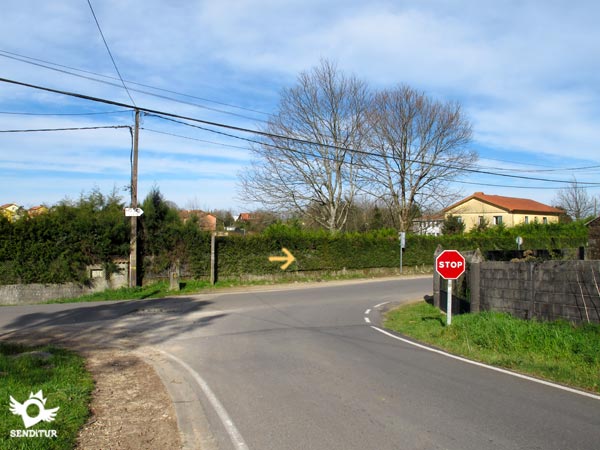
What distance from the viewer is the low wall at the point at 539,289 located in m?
9.70

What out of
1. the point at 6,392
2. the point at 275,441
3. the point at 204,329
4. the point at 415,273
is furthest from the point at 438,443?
the point at 415,273

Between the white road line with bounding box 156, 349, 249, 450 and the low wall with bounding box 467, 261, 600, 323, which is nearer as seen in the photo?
the white road line with bounding box 156, 349, 249, 450

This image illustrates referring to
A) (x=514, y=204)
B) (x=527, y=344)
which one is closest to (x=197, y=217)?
(x=527, y=344)

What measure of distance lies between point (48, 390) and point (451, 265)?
29.4 feet

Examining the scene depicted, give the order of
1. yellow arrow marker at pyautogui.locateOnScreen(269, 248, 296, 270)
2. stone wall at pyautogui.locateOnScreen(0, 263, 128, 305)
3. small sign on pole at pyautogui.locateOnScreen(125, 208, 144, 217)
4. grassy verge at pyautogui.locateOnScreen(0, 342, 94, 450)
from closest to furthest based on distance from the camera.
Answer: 1. grassy verge at pyautogui.locateOnScreen(0, 342, 94, 450)
2. stone wall at pyautogui.locateOnScreen(0, 263, 128, 305)
3. small sign on pole at pyautogui.locateOnScreen(125, 208, 144, 217)
4. yellow arrow marker at pyautogui.locateOnScreen(269, 248, 296, 270)

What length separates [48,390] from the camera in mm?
6316

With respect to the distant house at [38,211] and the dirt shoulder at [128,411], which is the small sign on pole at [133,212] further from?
the dirt shoulder at [128,411]

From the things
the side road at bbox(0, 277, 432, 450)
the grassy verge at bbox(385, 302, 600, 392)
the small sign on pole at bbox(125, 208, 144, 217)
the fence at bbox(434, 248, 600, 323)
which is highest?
the small sign on pole at bbox(125, 208, 144, 217)

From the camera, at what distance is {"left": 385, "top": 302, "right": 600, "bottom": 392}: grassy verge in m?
7.91

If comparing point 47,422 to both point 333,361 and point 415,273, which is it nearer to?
point 333,361

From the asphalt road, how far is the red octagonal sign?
7.14 ft

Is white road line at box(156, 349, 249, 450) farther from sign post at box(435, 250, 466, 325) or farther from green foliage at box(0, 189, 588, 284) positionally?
green foliage at box(0, 189, 588, 284)

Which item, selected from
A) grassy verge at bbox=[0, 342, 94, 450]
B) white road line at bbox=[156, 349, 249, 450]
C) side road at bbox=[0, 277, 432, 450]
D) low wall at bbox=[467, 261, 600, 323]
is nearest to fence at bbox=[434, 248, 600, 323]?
low wall at bbox=[467, 261, 600, 323]

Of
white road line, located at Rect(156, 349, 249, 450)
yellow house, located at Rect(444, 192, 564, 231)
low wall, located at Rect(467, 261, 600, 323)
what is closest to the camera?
white road line, located at Rect(156, 349, 249, 450)
